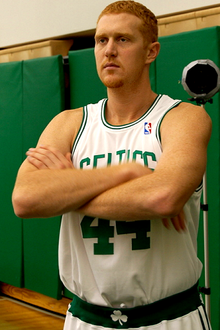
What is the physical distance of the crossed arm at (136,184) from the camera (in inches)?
53.7

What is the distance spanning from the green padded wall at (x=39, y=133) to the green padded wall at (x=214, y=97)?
1.07 m

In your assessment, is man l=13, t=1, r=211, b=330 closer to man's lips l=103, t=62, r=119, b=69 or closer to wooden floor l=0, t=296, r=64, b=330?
man's lips l=103, t=62, r=119, b=69

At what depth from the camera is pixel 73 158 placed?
5.34ft

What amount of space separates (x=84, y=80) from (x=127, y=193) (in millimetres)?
2512

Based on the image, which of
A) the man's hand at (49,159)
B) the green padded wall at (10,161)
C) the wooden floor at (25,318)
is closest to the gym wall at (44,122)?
the green padded wall at (10,161)

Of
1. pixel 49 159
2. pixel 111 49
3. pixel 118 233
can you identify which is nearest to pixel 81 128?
pixel 49 159

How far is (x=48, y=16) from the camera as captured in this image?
4.26 metres

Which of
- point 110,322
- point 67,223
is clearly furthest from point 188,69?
point 110,322

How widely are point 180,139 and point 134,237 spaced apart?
34cm

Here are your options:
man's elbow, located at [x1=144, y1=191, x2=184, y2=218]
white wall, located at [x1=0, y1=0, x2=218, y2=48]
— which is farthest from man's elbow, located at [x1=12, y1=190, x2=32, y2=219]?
white wall, located at [x1=0, y1=0, x2=218, y2=48]

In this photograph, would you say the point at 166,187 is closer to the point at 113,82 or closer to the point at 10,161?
the point at 113,82

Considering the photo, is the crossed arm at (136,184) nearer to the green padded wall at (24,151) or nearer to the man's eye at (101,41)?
the man's eye at (101,41)

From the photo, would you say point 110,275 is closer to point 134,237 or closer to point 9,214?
point 134,237

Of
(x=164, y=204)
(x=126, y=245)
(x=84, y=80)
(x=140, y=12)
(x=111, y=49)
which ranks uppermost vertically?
(x=84, y=80)
